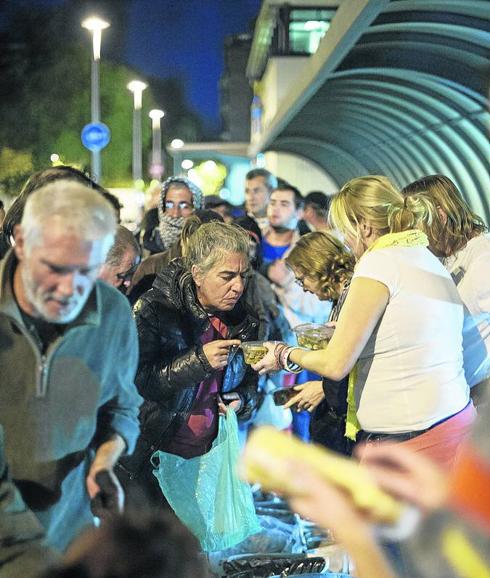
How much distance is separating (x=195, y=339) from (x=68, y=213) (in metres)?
1.88

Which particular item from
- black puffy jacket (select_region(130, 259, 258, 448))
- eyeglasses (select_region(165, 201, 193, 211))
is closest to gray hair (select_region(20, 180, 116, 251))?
black puffy jacket (select_region(130, 259, 258, 448))

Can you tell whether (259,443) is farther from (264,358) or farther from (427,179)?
(427,179)

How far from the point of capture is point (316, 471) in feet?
6.15

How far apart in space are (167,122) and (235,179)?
13248 millimetres

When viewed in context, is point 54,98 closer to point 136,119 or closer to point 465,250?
point 465,250

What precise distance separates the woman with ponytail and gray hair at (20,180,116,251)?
2406 mm

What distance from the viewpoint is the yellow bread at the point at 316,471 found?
73.7 inches

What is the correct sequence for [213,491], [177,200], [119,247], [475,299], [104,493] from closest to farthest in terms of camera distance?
[104,493], [119,247], [213,491], [475,299], [177,200]

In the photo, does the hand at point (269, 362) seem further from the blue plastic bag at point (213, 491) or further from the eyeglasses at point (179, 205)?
the eyeglasses at point (179, 205)

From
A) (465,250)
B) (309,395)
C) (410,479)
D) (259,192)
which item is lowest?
(309,395)

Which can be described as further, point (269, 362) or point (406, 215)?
point (269, 362)

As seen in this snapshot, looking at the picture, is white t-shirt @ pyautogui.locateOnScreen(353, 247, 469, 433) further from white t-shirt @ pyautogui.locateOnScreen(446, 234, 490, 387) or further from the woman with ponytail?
the woman with ponytail

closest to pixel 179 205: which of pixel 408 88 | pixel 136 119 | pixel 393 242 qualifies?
pixel 393 242

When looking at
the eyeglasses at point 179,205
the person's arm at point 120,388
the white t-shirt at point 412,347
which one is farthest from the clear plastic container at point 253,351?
the eyeglasses at point 179,205
